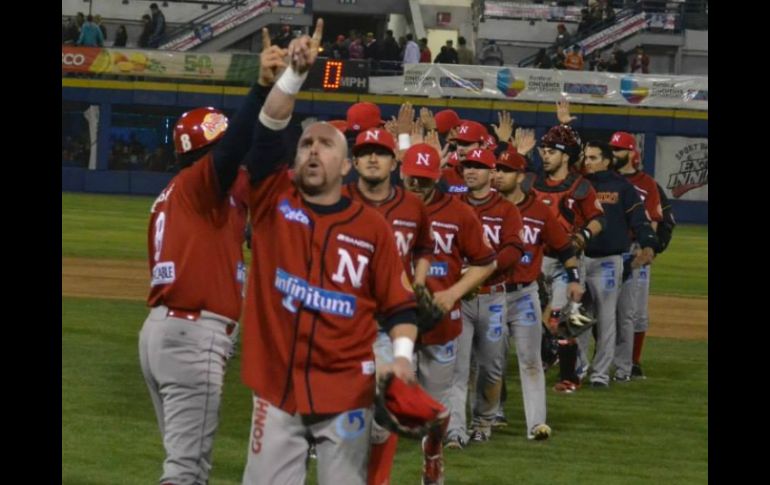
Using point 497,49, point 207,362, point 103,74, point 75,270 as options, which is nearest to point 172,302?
point 207,362

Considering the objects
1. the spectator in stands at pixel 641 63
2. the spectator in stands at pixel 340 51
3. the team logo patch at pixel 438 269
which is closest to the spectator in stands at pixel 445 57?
the spectator in stands at pixel 340 51

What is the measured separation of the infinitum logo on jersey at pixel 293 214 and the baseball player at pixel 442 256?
2.56 meters

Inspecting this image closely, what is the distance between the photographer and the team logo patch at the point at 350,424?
6.12m

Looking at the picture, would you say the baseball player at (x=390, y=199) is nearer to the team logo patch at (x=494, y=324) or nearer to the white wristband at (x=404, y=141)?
the white wristband at (x=404, y=141)

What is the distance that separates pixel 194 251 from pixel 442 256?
277cm

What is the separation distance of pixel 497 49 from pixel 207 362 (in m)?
35.5

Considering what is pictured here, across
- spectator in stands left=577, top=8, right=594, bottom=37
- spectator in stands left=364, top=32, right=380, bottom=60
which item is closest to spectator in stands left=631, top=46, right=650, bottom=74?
spectator in stands left=577, top=8, right=594, bottom=37

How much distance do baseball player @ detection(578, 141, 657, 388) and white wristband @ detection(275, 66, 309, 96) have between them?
28.2ft

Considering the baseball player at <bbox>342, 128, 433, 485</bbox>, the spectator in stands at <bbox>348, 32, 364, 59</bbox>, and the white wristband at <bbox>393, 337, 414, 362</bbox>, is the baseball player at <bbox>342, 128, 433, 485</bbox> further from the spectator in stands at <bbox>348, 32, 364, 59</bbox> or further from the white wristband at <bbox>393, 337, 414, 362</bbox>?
the spectator in stands at <bbox>348, 32, 364, 59</bbox>

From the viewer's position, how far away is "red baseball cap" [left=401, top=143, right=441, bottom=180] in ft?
29.4

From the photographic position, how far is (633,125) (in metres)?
38.6

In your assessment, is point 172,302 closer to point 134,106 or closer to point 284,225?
point 284,225
